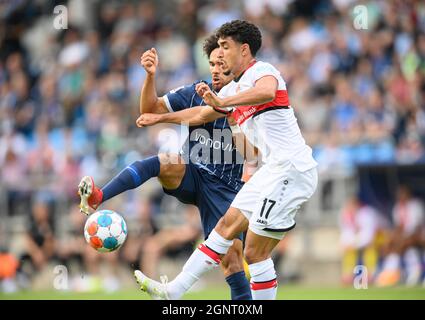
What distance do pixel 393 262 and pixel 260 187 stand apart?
6238mm

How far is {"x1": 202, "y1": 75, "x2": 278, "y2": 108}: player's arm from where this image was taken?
6867mm

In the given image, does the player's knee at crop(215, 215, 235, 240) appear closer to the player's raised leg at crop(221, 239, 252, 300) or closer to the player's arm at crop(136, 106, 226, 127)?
the player's raised leg at crop(221, 239, 252, 300)

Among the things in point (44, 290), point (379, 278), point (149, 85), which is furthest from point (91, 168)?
point (149, 85)

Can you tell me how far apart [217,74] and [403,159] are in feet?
21.1

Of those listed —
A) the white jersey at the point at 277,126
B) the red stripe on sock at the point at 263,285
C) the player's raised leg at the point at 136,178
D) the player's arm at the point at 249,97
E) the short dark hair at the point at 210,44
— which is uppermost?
the short dark hair at the point at 210,44

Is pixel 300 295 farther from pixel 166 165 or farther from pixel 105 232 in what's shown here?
pixel 105 232

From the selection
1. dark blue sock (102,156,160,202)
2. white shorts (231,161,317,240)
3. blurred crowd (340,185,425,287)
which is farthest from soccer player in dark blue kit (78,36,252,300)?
blurred crowd (340,185,425,287)

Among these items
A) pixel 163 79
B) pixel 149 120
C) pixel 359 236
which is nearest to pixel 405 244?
pixel 359 236

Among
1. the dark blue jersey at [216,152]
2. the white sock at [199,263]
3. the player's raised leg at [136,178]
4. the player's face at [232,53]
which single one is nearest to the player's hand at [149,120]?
the player's raised leg at [136,178]

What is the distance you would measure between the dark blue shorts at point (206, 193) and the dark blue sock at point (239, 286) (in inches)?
16.3

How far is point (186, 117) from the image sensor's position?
7.89 metres

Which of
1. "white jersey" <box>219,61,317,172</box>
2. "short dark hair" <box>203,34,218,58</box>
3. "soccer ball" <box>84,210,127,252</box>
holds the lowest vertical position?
"soccer ball" <box>84,210,127,252</box>

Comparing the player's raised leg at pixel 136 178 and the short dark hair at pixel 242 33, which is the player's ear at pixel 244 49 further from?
the player's raised leg at pixel 136 178

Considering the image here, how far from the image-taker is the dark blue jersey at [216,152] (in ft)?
26.6
